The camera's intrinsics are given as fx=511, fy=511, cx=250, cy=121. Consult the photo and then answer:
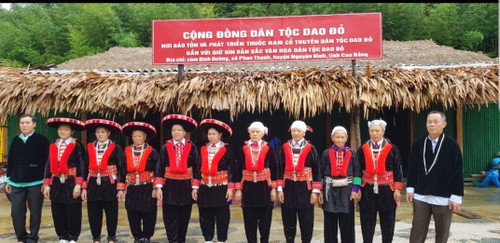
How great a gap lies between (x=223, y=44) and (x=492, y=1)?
54.6 feet

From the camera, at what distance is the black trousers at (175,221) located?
18.3 feet

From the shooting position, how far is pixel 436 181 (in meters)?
4.80

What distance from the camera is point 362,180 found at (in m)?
5.36

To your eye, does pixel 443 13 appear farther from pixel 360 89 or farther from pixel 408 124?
pixel 360 89

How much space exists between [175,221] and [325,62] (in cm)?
643

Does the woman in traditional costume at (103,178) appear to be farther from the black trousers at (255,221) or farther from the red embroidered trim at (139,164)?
the black trousers at (255,221)

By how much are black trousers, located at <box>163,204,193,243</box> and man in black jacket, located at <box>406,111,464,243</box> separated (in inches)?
94.9

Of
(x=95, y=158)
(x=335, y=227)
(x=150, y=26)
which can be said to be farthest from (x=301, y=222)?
(x=150, y=26)

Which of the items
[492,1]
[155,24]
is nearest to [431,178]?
[155,24]

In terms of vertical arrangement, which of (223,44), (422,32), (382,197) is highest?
(422,32)

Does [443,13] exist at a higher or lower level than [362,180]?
higher

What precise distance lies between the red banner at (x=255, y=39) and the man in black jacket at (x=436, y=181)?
3264mm

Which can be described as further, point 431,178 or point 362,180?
point 362,180

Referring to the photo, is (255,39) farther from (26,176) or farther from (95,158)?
(26,176)
